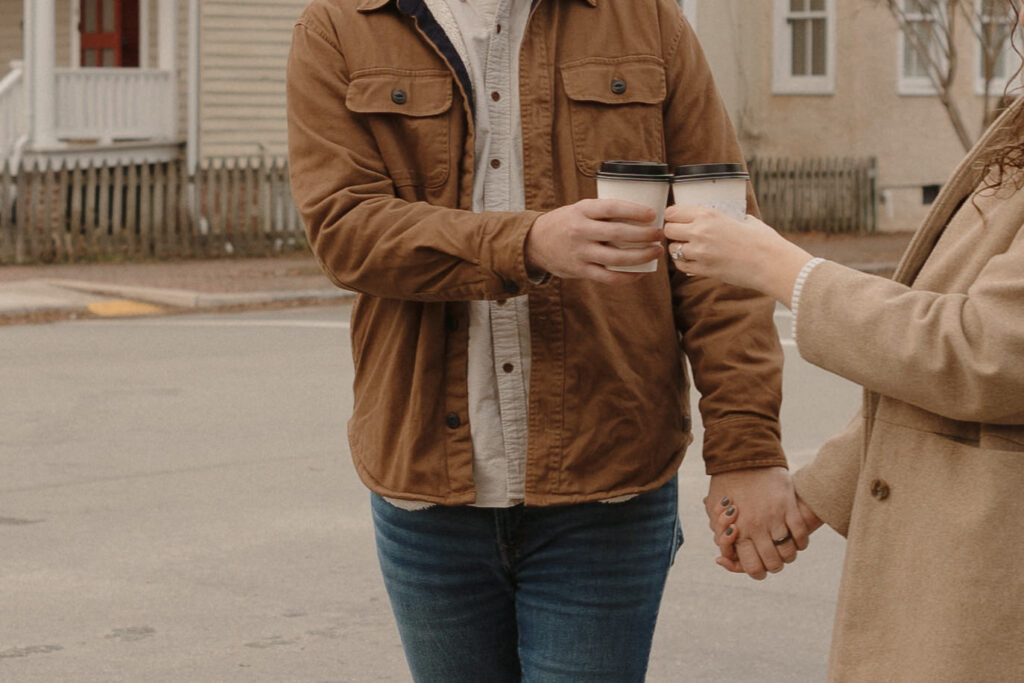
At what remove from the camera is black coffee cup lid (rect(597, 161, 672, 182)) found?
237 cm

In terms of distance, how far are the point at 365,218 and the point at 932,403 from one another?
2.99 ft

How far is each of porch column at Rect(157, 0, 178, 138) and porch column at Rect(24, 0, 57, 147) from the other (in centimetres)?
177

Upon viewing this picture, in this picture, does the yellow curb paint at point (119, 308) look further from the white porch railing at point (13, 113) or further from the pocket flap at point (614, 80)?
the pocket flap at point (614, 80)

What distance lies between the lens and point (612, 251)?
7.80ft

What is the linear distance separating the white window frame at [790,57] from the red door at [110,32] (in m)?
9.48

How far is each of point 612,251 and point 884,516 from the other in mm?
533

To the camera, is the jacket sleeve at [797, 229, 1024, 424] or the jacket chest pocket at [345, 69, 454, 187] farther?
the jacket chest pocket at [345, 69, 454, 187]

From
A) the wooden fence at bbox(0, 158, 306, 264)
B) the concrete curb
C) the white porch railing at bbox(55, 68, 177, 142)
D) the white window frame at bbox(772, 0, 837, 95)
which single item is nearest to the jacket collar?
the concrete curb

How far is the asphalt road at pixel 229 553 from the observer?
540 cm

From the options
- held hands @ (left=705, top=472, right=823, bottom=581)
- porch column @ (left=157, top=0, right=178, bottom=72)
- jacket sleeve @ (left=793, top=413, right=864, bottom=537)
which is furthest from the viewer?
porch column @ (left=157, top=0, right=178, bottom=72)

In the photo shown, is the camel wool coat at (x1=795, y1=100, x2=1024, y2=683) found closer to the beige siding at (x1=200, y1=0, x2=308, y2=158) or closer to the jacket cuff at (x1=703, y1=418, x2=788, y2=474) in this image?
the jacket cuff at (x1=703, y1=418, x2=788, y2=474)

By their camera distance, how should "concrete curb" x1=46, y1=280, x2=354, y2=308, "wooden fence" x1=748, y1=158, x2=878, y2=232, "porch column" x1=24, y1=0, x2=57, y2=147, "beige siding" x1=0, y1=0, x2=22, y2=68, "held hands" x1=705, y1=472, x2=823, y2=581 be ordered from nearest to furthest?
"held hands" x1=705, y1=472, x2=823, y2=581, "concrete curb" x1=46, y1=280, x2=354, y2=308, "porch column" x1=24, y1=0, x2=57, y2=147, "wooden fence" x1=748, y1=158, x2=878, y2=232, "beige siding" x1=0, y1=0, x2=22, y2=68

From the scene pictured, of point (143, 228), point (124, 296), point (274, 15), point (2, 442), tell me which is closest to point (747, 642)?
point (2, 442)

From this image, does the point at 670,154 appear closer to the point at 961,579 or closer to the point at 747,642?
the point at 961,579
